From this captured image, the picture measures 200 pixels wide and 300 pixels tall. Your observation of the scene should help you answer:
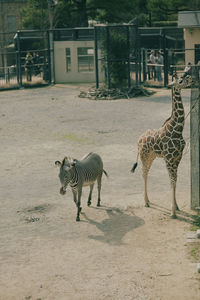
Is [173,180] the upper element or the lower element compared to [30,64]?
lower

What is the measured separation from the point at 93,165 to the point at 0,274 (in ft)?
13.1

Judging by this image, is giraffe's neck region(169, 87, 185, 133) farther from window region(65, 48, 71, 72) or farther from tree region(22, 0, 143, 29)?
tree region(22, 0, 143, 29)

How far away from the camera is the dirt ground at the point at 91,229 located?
32.0ft

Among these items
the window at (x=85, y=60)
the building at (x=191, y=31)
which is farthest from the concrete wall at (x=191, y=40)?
the window at (x=85, y=60)

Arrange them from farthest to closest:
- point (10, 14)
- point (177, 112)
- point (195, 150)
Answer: point (10, 14) < point (195, 150) < point (177, 112)

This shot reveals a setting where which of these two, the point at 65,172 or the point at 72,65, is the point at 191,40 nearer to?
the point at 72,65

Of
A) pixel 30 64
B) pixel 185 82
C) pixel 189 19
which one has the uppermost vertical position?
pixel 189 19

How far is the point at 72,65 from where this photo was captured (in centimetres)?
3688

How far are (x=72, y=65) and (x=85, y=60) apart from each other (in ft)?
2.90

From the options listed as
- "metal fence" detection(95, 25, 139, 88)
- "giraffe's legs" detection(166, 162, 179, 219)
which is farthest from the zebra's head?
"metal fence" detection(95, 25, 139, 88)

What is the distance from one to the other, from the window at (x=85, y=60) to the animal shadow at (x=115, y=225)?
24.4 meters

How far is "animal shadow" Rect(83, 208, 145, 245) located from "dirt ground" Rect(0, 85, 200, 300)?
2 cm

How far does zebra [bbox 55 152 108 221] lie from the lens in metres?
12.7

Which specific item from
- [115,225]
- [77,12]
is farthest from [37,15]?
[115,225]
